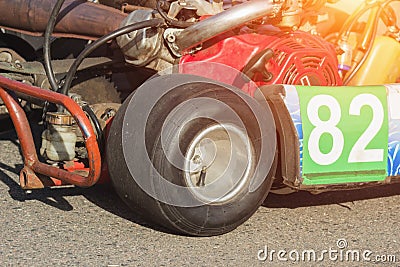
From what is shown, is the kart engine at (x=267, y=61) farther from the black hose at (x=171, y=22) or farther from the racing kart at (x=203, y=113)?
the black hose at (x=171, y=22)

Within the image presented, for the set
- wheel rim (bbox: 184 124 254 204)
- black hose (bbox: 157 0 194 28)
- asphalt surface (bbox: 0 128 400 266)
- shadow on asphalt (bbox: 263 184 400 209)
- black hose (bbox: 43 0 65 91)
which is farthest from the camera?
shadow on asphalt (bbox: 263 184 400 209)

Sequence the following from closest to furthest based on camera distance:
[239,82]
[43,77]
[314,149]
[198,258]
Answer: [198,258], [314,149], [239,82], [43,77]

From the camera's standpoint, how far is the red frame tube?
12.0 ft

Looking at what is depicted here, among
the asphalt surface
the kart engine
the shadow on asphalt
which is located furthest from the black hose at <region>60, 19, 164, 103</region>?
the shadow on asphalt

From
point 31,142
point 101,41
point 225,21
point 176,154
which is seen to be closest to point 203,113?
point 176,154

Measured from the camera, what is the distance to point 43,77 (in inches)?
181

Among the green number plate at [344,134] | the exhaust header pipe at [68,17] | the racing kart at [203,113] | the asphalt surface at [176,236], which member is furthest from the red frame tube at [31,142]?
the green number plate at [344,134]

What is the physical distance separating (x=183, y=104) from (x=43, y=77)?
1225 mm

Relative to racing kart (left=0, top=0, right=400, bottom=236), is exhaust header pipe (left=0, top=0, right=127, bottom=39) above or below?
above

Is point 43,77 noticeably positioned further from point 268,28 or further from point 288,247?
point 288,247

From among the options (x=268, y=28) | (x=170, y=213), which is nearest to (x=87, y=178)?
(x=170, y=213)

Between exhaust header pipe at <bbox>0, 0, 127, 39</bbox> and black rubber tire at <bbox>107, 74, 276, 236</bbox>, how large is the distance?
2.52 feet

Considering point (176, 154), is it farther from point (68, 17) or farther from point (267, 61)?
point (68, 17)

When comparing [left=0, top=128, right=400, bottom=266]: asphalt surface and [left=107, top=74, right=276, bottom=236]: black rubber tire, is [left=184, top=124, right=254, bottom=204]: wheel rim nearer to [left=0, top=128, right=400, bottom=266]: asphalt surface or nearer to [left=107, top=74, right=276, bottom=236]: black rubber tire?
[left=107, top=74, right=276, bottom=236]: black rubber tire
